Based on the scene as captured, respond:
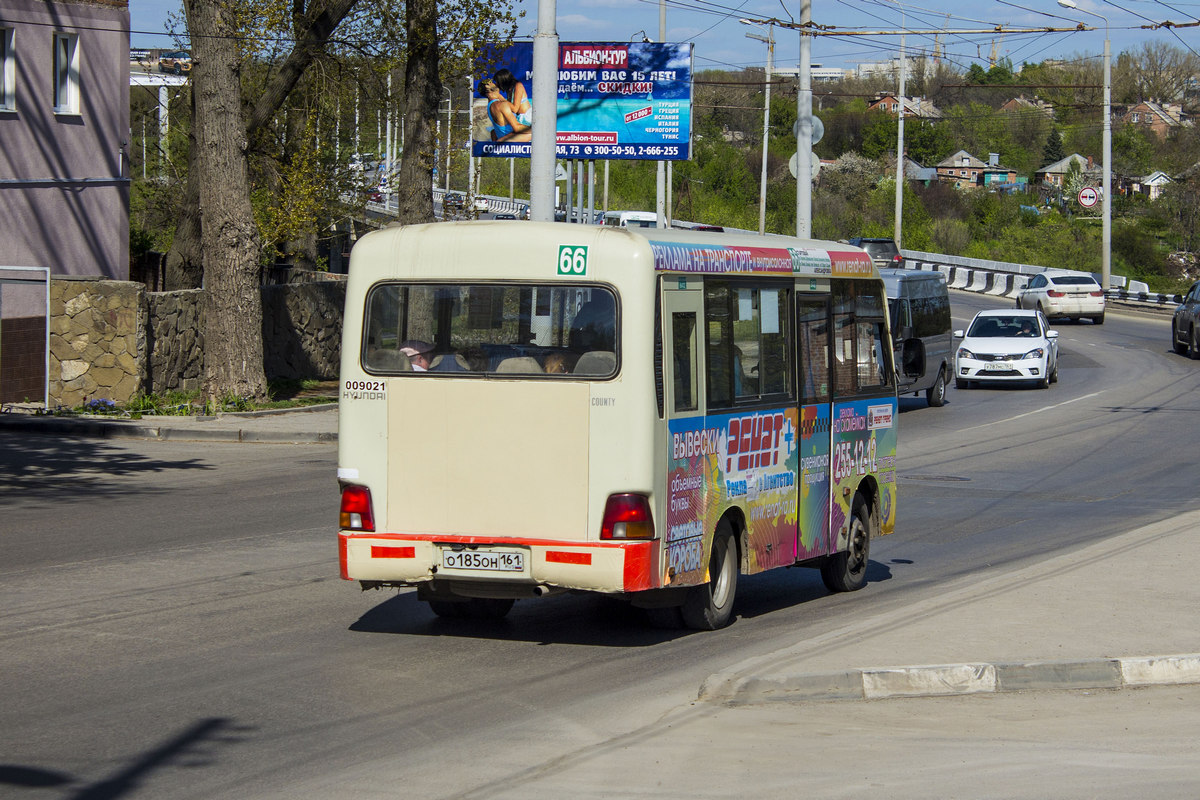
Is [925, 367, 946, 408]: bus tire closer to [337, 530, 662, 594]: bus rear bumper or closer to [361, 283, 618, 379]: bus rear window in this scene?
[361, 283, 618, 379]: bus rear window

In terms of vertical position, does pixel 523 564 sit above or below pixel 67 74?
below

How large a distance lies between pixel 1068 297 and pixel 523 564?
44.6m

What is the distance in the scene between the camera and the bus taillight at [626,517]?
8148mm

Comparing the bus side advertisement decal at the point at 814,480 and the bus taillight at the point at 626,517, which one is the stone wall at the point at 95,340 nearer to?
the bus side advertisement decal at the point at 814,480

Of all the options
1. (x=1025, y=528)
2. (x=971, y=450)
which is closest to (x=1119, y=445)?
(x=971, y=450)

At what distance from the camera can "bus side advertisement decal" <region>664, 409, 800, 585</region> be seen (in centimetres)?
853

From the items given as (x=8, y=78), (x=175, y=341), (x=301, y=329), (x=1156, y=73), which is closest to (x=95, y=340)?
(x=175, y=341)

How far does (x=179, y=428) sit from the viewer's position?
822 inches

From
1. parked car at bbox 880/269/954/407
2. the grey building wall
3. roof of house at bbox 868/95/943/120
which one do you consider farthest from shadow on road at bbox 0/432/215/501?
roof of house at bbox 868/95/943/120

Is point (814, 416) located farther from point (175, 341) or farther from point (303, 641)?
point (175, 341)

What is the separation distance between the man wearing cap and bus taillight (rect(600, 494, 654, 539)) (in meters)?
1.37

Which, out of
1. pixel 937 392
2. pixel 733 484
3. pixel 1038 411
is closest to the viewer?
pixel 733 484

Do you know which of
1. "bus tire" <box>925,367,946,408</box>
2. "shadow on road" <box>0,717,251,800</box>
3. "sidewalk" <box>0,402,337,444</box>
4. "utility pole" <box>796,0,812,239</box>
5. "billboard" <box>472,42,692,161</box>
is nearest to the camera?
"shadow on road" <box>0,717,251,800</box>

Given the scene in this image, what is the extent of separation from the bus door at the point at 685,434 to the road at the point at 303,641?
596mm
